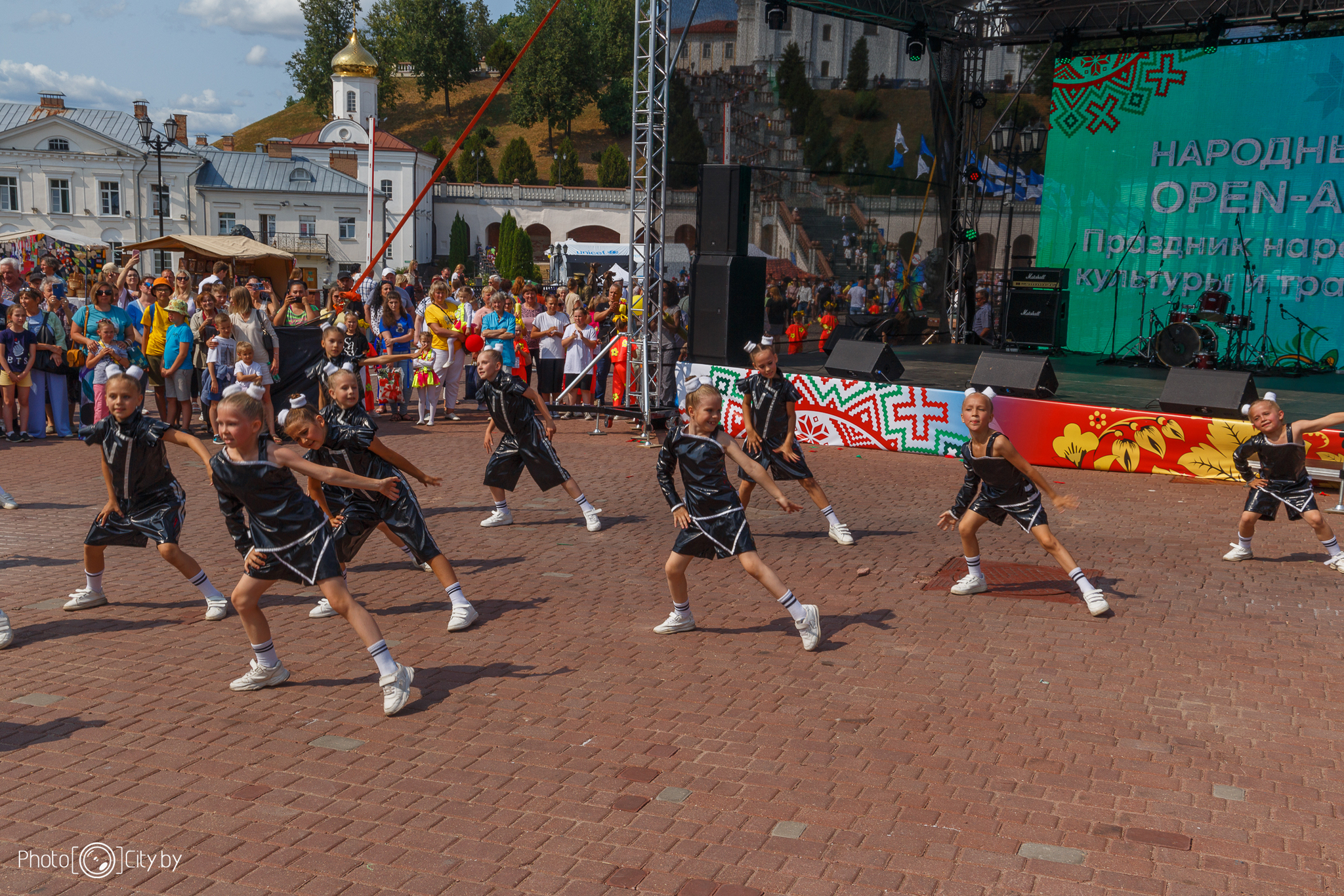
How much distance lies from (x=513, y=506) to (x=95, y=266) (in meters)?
21.7

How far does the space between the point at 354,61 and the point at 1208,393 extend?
245 feet

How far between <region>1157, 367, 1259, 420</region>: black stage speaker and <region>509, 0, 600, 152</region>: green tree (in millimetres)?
83759

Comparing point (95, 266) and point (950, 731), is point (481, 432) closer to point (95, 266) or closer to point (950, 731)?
point (950, 731)

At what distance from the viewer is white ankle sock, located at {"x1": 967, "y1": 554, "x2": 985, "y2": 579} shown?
24.9ft

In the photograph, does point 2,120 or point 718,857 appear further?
point 2,120

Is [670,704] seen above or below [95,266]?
below

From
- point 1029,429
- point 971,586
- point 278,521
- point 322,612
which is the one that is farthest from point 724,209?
point 278,521

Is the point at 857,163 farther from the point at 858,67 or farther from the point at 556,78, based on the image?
the point at 556,78

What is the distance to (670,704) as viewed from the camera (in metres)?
5.58

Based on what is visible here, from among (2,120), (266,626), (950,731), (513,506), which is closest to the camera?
(950,731)

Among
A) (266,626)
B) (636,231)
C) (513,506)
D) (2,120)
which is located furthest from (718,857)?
(2,120)

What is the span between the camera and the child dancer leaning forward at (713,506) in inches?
248

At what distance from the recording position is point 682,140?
15.7 meters

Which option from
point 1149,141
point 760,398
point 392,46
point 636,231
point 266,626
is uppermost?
point 392,46
